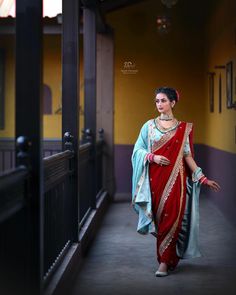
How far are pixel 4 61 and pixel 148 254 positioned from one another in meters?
6.31

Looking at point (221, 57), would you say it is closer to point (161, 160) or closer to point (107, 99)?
point (107, 99)

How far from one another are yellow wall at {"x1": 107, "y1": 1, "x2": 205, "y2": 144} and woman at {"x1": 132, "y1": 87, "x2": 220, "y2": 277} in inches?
231

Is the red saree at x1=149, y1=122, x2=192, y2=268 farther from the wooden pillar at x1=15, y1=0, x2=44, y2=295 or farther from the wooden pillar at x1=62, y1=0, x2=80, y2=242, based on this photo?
the wooden pillar at x1=15, y1=0, x2=44, y2=295

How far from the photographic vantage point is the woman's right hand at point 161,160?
5.52 metres

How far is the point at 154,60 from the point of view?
11578 mm

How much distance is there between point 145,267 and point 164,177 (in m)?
0.86

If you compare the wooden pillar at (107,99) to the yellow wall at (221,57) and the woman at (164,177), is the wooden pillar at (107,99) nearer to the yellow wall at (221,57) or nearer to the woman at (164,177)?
the yellow wall at (221,57)

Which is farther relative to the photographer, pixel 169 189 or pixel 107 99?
pixel 107 99

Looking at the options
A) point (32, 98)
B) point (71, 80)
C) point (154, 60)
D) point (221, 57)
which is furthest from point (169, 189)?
point (154, 60)

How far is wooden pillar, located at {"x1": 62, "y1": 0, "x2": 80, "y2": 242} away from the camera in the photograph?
599 cm

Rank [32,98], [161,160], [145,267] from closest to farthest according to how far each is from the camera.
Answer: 1. [32,98]
2. [161,160]
3. [145,267]

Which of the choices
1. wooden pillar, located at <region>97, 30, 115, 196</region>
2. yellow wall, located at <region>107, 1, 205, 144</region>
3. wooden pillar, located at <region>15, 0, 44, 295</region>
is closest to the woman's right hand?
wooden pillar, located at <region>15, 0, 44, 295</region>

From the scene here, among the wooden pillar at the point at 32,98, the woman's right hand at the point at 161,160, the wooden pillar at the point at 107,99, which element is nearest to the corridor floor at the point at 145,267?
the woman's right hand at the point at 161,160

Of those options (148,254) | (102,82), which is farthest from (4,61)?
(148,254)
